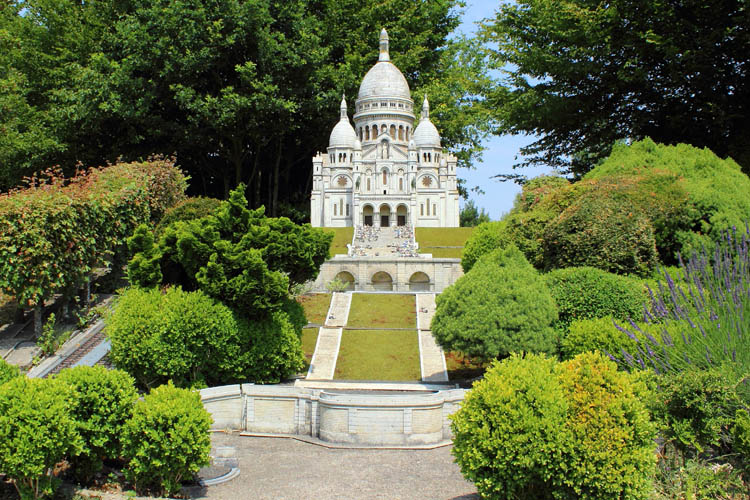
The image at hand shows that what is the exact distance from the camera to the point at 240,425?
61.7 ft

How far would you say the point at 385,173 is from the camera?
207 feet

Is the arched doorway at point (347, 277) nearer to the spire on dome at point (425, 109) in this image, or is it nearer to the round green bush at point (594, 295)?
the round green bush at point (594, 295)

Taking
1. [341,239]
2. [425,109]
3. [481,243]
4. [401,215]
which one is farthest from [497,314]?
[401,215]

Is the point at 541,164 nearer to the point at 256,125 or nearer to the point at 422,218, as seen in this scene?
the point at 256,125

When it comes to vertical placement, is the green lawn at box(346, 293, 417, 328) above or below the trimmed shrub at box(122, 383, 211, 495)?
above

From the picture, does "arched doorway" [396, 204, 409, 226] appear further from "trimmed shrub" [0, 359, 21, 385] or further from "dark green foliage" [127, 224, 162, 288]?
"trimmed shrub" [0, 359, 21, 385]

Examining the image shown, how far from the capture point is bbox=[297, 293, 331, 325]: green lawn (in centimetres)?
3046

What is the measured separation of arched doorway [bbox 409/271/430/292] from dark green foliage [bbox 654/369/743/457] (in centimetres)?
2970

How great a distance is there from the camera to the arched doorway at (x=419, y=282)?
41.7m

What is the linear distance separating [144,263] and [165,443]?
9.93 meters

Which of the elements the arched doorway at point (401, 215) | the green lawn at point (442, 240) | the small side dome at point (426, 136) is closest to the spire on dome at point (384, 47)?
the small side dome at point (426, 136)

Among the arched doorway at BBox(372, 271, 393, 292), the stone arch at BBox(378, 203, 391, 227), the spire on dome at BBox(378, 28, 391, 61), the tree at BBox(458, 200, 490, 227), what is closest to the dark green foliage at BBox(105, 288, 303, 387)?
the arched doorway at BBox(372, 271, 393, 292)

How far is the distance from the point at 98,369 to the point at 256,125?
33039 millimetres

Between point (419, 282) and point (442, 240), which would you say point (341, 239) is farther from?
point (419, 282)
